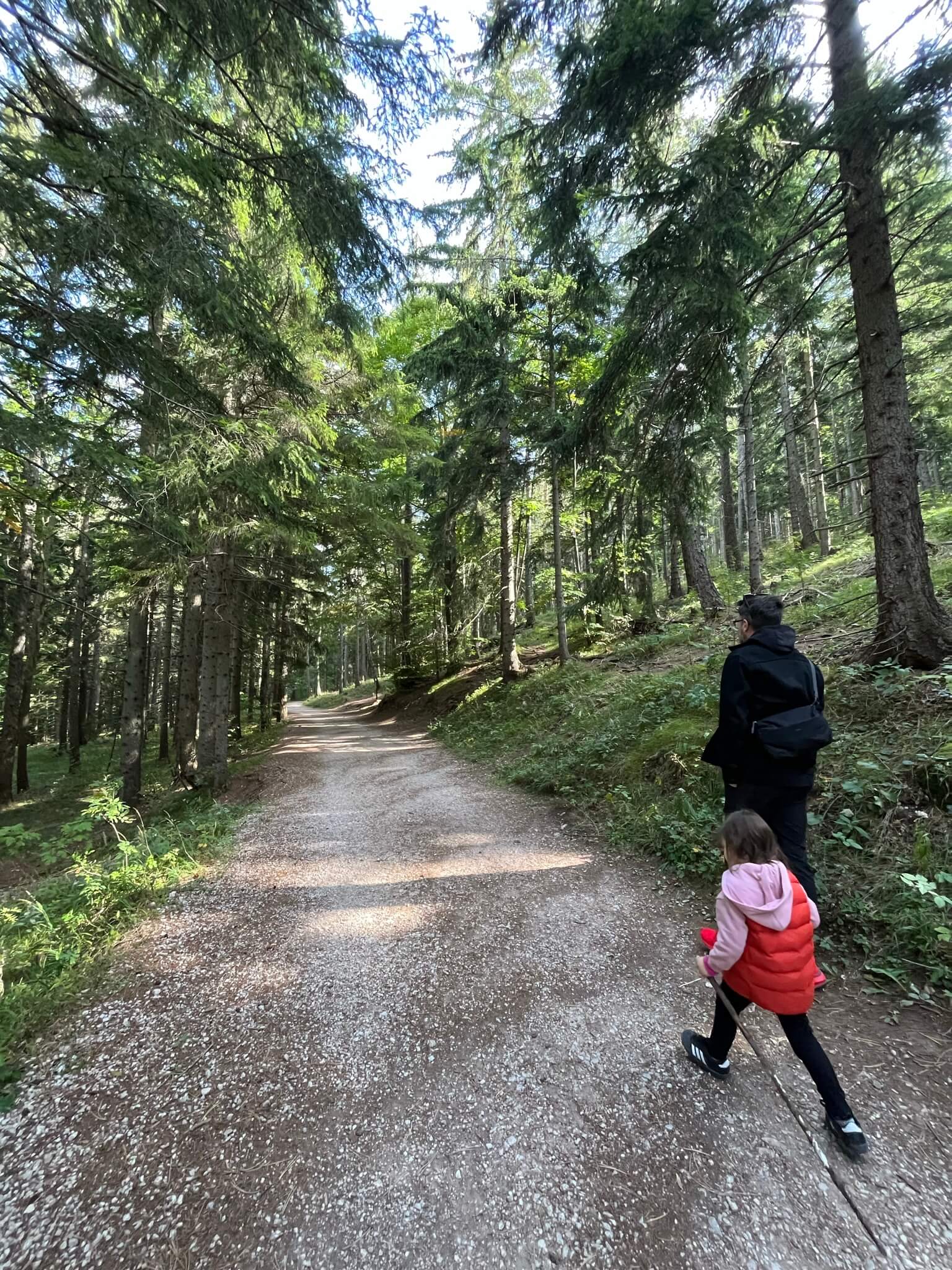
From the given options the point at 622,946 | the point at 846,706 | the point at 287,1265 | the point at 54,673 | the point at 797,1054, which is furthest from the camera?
the point at 54,673

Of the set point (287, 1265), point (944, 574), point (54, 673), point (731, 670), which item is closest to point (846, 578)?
point (944, 574)

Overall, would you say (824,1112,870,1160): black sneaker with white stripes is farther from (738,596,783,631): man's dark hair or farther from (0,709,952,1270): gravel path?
(738,596,783,631): man's dark hair

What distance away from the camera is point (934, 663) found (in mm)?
4617

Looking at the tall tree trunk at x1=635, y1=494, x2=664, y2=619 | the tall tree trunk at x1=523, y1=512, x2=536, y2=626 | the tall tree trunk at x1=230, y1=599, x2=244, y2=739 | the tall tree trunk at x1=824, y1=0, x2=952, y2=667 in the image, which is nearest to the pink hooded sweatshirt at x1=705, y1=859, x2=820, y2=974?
the tall tree trunk at x1=824, y1=0, x2=952, y2=667

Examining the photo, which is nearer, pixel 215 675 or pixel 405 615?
pixel 215 675

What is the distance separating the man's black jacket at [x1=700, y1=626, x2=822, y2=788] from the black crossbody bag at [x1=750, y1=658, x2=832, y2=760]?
4 cm

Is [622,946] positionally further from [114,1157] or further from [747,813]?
[114,1157]

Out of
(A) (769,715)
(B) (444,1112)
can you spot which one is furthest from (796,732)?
(B) (444,1112)

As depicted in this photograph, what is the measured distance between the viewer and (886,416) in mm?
4777

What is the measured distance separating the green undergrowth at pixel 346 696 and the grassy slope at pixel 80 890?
800 inches

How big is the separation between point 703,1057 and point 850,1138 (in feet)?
1.97

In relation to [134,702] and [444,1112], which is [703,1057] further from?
[134,702]

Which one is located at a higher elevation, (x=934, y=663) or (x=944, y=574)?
(x=944, y=574)

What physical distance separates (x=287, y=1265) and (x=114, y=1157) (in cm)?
99
